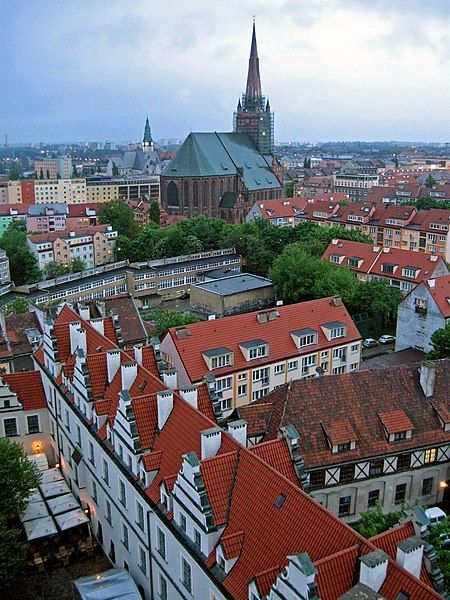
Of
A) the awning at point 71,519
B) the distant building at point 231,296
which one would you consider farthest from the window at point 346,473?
the distant building at point 231,296

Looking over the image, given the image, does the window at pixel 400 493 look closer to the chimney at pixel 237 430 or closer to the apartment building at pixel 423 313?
the chimney at pixel 237 430

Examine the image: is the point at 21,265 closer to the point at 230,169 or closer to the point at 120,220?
the point at 120,220

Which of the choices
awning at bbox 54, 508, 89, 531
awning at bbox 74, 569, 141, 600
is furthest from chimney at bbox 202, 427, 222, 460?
awning at bbox 54, 508, 89, 531

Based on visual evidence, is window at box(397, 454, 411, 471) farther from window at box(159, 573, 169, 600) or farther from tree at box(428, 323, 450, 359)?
tree at box(428, 323, 450, 359)

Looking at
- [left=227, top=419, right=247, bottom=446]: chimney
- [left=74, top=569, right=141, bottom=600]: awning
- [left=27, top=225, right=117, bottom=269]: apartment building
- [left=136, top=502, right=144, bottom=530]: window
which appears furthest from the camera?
[left=27, top=225, right=117, bottom=269]: apartment building

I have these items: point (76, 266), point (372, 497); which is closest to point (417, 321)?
point (372, 497)

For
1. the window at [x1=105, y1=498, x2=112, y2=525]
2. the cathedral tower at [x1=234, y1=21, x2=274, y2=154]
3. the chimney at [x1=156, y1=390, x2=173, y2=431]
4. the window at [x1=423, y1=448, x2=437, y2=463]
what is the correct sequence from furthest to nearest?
1. the cathedral tower at [x1=234, y1=21, x2=274, y2=154]
2. the window at [x1=423, y1=448, x2=437, y2=463]
3. the window at [x1=105, y1=498, x2=112, y2=525]
4. the chimney at [x1=156, y1=390, x2=173, y2=431]

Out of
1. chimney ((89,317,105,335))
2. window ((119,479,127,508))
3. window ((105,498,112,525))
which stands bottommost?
window ((105,498,112,525))
